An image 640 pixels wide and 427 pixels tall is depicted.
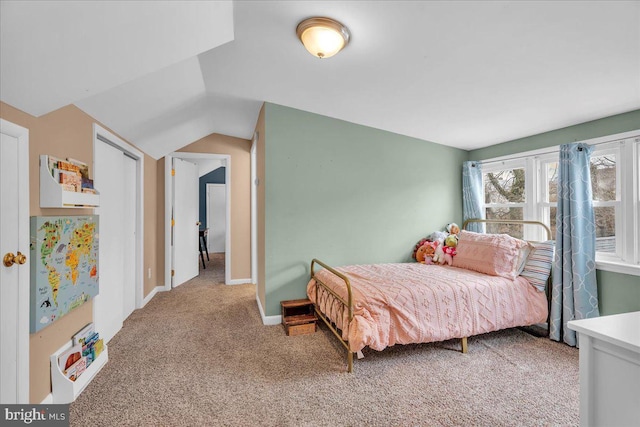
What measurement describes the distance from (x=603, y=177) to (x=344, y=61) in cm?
255

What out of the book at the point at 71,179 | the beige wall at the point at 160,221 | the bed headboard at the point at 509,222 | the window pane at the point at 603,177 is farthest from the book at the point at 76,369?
the window pane at the point at 603,177

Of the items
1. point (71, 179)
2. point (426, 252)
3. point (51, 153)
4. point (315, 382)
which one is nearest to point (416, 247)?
point (426, 252)

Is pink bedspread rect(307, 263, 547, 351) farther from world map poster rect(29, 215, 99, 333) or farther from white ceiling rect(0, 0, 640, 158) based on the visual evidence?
world map poster rect(29, 215, 99, 333)

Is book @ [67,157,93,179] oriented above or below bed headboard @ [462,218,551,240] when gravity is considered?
above

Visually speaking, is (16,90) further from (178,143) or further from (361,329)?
(178,143)

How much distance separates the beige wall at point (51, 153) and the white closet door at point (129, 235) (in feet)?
3.34

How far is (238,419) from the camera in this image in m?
1.67

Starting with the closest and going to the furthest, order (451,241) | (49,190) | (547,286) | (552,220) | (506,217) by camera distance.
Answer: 1. (49,190)
2. (547,286)
3. (552,220)
4. (451,241)
5. (506,217)

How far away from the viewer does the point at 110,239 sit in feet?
9.02

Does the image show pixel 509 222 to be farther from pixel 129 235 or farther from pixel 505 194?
pixel 129 235

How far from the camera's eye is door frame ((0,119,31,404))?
150 centimetres

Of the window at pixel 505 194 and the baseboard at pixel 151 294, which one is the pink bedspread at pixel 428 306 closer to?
the window at pixel 505 194

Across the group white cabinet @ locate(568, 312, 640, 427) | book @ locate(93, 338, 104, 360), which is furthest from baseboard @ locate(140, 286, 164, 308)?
white cabinet @ locate(568, 312, 640, 427)

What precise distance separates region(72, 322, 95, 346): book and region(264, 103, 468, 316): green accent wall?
145 centimetres
